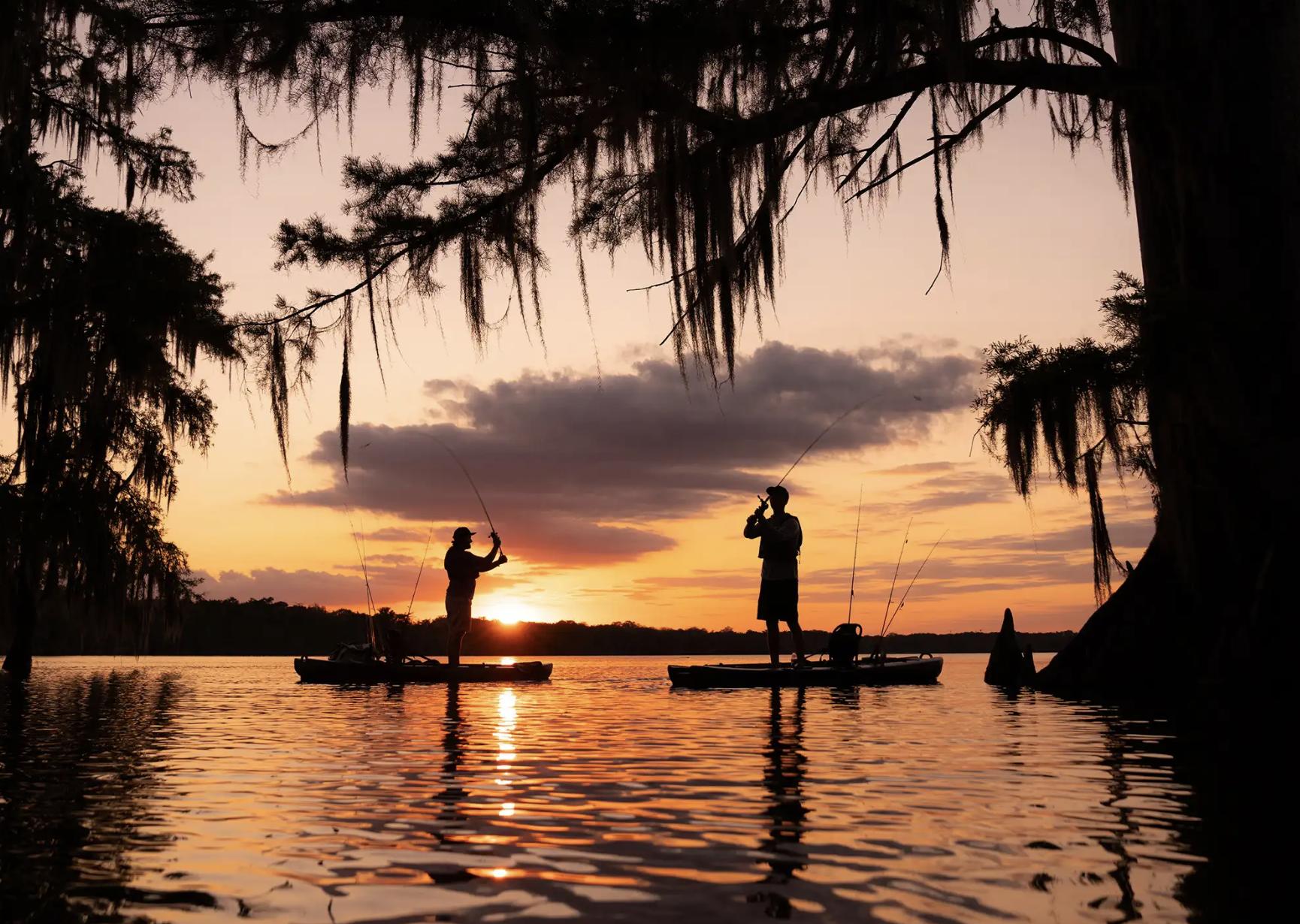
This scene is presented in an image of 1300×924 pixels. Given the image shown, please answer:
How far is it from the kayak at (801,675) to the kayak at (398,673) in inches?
A: 145

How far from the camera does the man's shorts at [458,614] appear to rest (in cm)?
1744

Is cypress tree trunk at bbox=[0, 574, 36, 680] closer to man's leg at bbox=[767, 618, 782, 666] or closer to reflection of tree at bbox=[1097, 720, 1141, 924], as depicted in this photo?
man's leg at bbox=[767, 618, 782, 666]

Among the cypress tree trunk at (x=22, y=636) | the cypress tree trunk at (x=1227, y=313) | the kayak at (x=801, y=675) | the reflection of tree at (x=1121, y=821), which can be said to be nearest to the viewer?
the reflection of tree at (x=1121, y=821)

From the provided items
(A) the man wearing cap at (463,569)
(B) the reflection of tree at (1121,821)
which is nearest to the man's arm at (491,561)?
(A) the man wearing cap at (463,569)

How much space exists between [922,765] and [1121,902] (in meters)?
3.34

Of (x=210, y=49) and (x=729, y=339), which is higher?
(x=210, y=49)

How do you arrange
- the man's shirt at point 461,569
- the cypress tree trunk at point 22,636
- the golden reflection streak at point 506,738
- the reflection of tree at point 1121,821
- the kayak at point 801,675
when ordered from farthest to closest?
the cypress tree trunk at point 22,636 < the man's shirt at point 461,569 < the kayak at point 801,675 < the golden reflection streak at point 506,738 < the reflection of tree at point 1121,821

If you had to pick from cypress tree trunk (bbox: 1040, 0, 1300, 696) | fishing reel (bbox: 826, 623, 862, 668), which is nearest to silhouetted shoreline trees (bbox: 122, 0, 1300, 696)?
cypress tree trunk (bbox: 1040, 0, 1300, 696)

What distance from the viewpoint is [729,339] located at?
10531 mm

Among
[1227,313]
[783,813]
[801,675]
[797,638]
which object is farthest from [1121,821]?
[797,638]

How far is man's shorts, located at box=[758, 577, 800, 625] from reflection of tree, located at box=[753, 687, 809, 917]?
6480 mm

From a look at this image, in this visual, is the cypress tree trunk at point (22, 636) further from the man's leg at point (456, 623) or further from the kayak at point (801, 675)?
the kayak at point (801, 675)

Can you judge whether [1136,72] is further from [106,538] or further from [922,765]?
[106,538]

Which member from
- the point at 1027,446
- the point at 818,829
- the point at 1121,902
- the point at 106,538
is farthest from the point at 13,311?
the point at 1121,902
